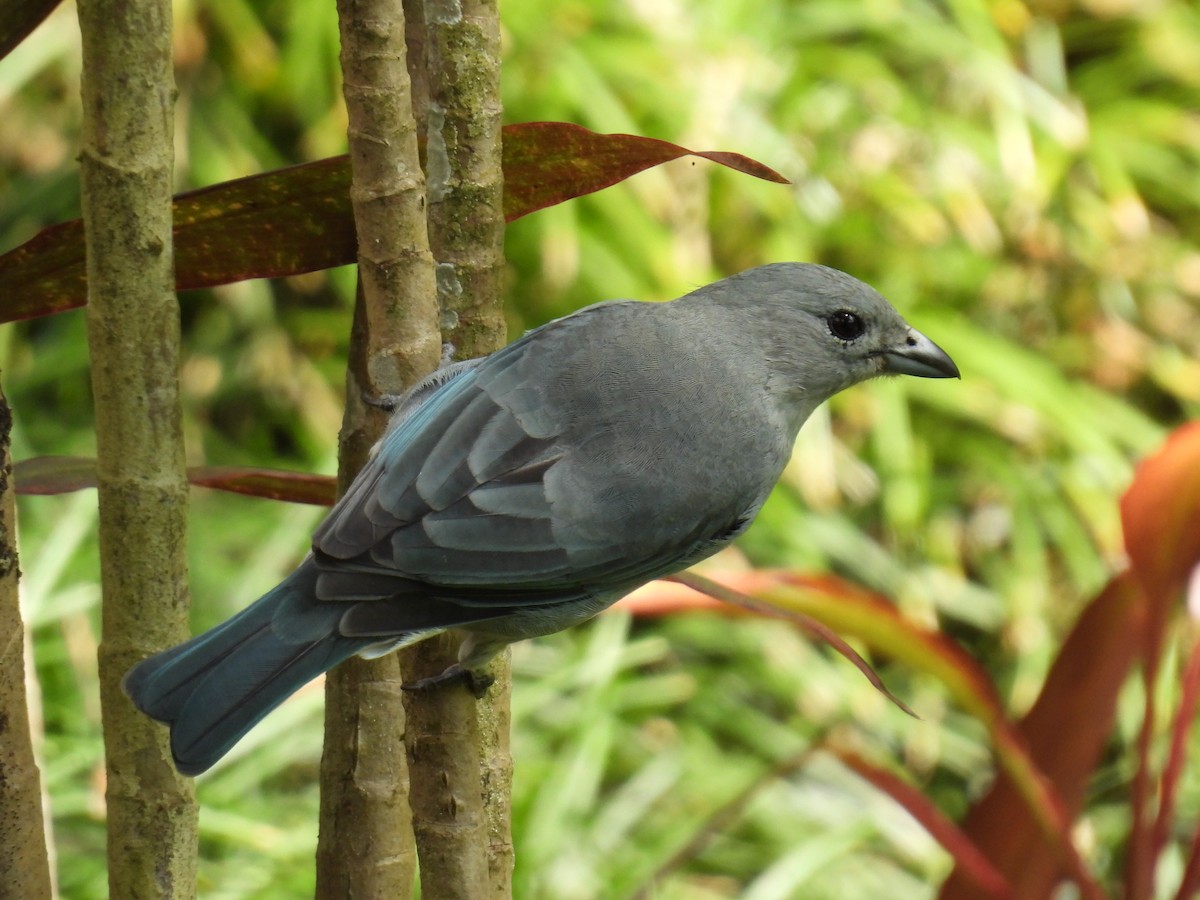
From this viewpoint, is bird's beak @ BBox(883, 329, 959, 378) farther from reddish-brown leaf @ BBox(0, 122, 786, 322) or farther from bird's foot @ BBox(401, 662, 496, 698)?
bird's foot @ BBox(401, 662, 496, 698)

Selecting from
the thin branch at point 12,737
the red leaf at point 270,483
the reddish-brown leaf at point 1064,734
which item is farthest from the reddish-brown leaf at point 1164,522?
the thin branch at point 12,737

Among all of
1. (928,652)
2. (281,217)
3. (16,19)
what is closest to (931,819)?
(928,652)

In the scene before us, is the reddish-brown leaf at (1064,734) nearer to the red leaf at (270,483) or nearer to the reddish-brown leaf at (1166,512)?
the reddish-brown leaf at (1166,512)

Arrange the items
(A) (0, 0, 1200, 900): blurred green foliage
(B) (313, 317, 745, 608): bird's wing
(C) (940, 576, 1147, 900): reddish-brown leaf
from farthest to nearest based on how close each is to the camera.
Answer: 1. (A) (0, 0, 1200, 900): blurred green foliage
2. (C) (940, 576, 1147, 900): reddish-brown leaf
3. (B) (313, 317, 745, 608): bird's wing

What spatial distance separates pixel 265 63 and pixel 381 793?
10.3ft

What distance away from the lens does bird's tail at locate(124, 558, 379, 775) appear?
116 cm

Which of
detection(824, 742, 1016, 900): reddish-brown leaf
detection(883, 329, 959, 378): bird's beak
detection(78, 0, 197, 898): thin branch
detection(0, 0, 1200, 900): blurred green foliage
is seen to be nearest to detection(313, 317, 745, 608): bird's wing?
detection(78, 0, 197, 898): thin branch

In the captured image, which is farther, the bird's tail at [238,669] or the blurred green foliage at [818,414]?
the blurred green foliage at [818,414]

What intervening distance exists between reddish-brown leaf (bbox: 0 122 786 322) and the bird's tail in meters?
0.34

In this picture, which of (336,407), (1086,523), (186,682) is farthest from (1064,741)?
(336,407)

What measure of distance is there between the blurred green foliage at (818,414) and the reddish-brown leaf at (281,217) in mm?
1884

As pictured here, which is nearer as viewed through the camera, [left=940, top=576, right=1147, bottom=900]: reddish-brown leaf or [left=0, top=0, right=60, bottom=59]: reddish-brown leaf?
[left=0, top=0, right=60, bottom=59]: reddish-brown leaf

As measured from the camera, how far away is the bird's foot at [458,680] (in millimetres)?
1272

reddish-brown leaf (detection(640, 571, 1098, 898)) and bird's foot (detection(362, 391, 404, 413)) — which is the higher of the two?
bird's foot (detection(362, 391, 404, 413))
